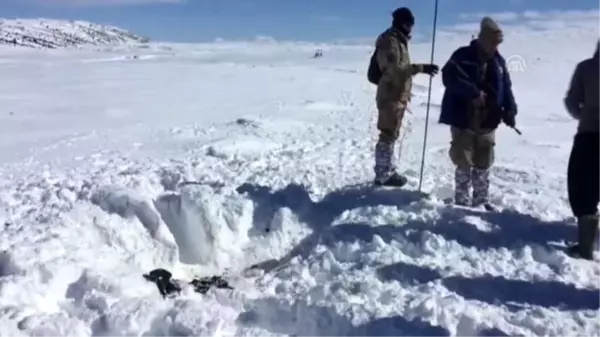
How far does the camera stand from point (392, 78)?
22.0ft

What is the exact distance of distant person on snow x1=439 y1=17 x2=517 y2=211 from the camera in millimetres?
6078

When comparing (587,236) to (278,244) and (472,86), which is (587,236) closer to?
(472,86)

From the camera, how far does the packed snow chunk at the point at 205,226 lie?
5.82m

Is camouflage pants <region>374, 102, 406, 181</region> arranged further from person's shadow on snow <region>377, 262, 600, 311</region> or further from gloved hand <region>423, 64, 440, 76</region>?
person's shadow on snow <region>377, 262, 600, 311</region>

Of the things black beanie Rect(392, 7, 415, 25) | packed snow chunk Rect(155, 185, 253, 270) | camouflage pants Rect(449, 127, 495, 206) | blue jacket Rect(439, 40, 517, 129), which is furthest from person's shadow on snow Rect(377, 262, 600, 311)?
black beanie Rect(392, 7, 415, 25)

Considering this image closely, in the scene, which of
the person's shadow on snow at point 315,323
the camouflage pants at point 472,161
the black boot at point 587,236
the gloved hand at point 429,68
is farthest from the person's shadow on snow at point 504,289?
the gloved hand at point 429,68

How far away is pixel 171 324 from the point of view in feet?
13.6

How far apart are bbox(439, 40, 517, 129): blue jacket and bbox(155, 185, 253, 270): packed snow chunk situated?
2.18m

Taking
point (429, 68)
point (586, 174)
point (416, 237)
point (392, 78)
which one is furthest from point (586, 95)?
point (392, 78)

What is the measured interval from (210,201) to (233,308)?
1648mm

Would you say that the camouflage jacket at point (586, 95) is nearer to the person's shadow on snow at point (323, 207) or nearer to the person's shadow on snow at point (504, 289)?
the person's shadow on snow at point (504, 289)

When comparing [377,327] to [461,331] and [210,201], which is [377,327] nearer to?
[461,331]

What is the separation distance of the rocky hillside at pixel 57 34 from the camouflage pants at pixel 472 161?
7462cm

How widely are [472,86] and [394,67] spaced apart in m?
0.87
